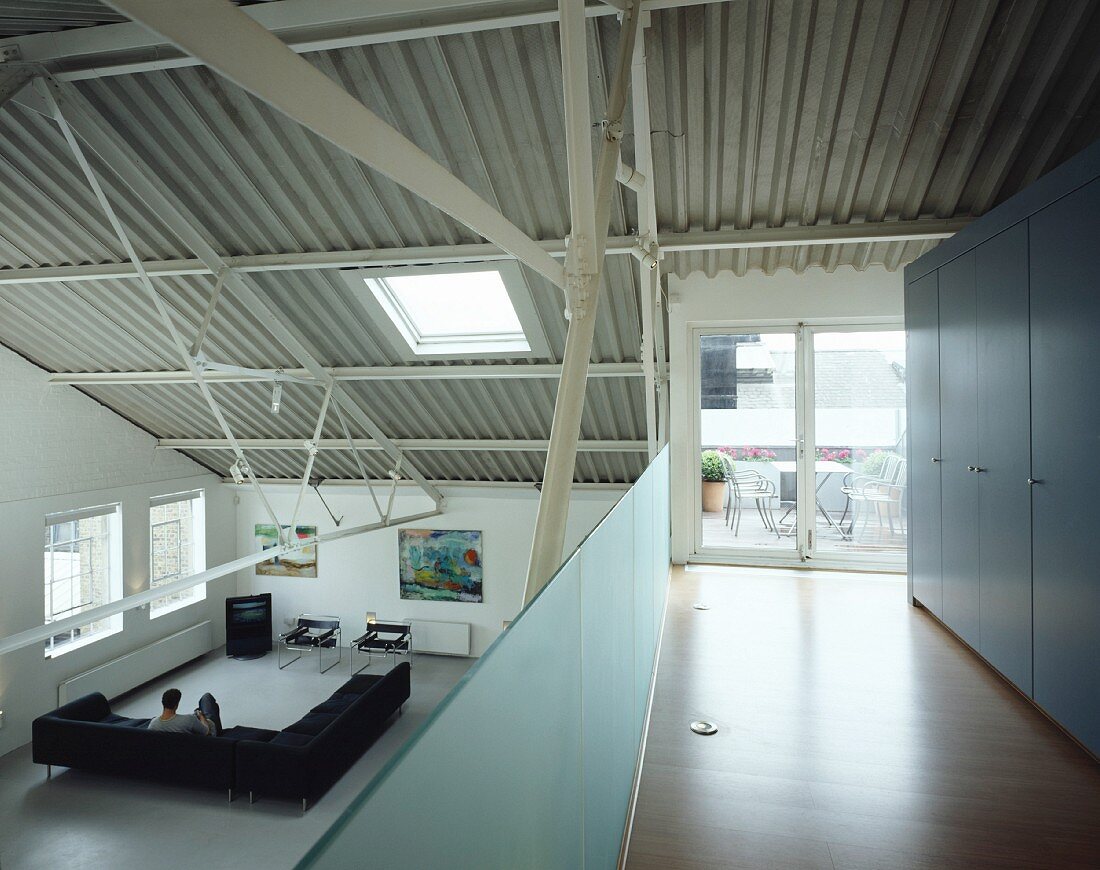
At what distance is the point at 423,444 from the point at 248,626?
465 centimetres

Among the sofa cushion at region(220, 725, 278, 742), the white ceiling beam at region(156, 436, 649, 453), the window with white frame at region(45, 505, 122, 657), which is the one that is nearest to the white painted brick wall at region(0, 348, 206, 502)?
the window with white frame at region(45, 505, 122, 657)

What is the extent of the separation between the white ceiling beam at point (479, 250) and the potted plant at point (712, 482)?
93.9 inches

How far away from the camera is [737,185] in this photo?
509 centimetres

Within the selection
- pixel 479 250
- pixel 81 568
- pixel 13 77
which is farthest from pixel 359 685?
pixel 13 77

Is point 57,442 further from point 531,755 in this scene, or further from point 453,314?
point 531,755

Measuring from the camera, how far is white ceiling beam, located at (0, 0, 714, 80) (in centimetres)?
360

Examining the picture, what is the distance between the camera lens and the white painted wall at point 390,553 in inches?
396

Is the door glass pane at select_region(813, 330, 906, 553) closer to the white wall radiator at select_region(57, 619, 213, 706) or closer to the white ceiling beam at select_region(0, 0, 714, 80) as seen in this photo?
the white ceiling beam at select_region(0, 0, 714, 80)

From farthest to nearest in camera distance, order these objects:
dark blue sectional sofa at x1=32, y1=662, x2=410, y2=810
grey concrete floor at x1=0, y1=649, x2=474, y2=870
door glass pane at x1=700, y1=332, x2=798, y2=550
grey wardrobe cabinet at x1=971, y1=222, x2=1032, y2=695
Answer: door glass pane at x1=700, y1=332, x2=798, y2=550
dark blue sectional sofa at x1=32, y1=662, x2=410, y2=810
grey concrete floor at x1=0, y1=649, x2=474, y2=870
grey wardrobe cabinet at x1=971, y1=222, x2=1032, y2=695

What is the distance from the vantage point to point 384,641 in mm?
9977

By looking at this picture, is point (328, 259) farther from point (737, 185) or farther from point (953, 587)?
point (953, 587)

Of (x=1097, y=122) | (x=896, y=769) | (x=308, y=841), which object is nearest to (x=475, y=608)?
(x=308, y=841)

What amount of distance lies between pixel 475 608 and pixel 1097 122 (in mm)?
9034

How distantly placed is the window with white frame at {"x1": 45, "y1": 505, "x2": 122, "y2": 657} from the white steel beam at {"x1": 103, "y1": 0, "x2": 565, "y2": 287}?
28.6ft
